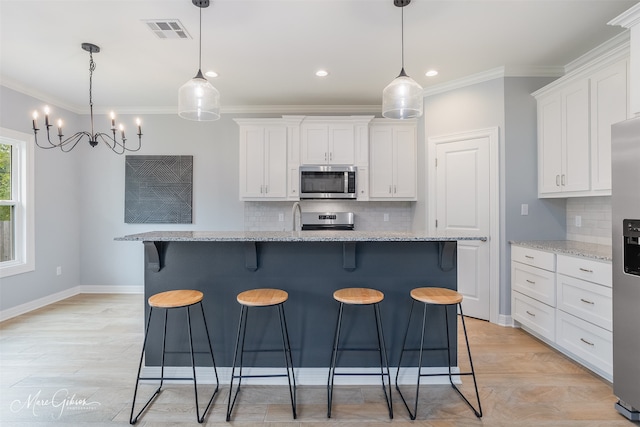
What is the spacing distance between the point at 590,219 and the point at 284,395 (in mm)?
3147

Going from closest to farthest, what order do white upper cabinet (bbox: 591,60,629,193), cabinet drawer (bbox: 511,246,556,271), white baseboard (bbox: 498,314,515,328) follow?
white upper cabinet (bbox: 591,60,629,193), cabinet drawer (bbox: 511,246,556,271), white baseboard (bbox: 498,314,515,328)

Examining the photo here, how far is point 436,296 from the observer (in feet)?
6.36

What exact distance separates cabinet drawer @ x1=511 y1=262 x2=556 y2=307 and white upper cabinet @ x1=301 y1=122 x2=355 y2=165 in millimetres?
2242

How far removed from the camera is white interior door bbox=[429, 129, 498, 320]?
339cm

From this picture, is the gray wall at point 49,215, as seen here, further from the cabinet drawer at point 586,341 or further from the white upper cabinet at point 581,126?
the white upper cabinet at point 581,126

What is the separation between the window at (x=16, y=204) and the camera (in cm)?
365

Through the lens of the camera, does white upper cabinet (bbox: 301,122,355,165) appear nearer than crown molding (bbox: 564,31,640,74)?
No

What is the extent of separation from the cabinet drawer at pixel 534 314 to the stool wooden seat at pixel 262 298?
2.31 metres

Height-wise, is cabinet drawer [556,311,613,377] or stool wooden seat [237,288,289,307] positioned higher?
stool wooden seat [237,288,289,307]

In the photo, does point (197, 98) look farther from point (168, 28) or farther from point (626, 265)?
point (626, 265)

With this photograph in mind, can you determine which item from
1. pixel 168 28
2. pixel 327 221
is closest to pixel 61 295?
pixel 327 221

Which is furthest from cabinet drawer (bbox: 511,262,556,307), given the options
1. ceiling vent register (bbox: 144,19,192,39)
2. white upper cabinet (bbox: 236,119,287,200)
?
ceiling vent register (bbox: 144,19,192,39)

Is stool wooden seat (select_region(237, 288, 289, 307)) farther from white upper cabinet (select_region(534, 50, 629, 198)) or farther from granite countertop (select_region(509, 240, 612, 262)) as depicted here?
white upper cabinet (select_region(534, 50, 629, 198))

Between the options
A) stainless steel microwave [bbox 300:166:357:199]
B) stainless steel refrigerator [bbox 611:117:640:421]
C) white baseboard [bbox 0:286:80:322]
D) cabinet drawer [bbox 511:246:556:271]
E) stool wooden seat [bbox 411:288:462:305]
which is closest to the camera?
stainless steel refrigerator [bbox 611:117:640:421]
